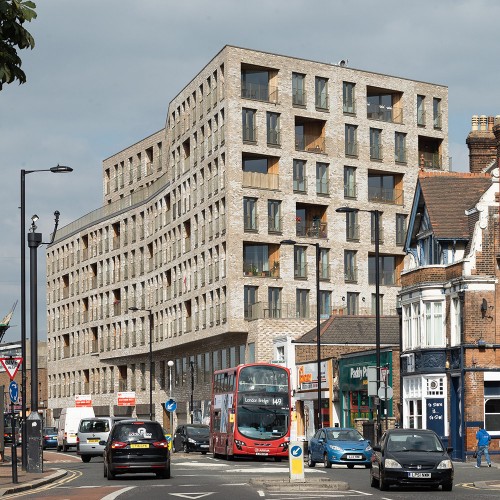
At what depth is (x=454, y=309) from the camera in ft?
184

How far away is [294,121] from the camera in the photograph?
86.9m

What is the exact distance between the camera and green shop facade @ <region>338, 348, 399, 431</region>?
66575 mm

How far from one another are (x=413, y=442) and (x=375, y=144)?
5997cm

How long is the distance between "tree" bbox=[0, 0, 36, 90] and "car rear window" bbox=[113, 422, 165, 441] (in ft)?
Answer: 72.1

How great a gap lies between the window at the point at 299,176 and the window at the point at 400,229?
27.3ft

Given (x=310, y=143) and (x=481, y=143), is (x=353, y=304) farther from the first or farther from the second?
(x=481, y=143)

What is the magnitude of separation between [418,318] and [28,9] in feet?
147

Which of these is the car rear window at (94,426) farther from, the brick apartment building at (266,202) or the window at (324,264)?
the window at (324,264)

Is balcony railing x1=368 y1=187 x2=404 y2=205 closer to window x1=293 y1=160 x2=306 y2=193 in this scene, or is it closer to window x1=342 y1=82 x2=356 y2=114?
window x1=342 y1=82 x2=356 y2=114

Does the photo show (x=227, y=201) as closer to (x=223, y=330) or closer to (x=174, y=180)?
(x=223, y=330)

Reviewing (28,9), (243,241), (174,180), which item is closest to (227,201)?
(243,241)

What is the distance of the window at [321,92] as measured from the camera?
88.4 m

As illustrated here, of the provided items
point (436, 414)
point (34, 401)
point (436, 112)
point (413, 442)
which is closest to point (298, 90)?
point (436, 112)

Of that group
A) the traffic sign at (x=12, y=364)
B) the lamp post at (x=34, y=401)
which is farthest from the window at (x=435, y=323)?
the traffic sign at (x=12, y=364)
